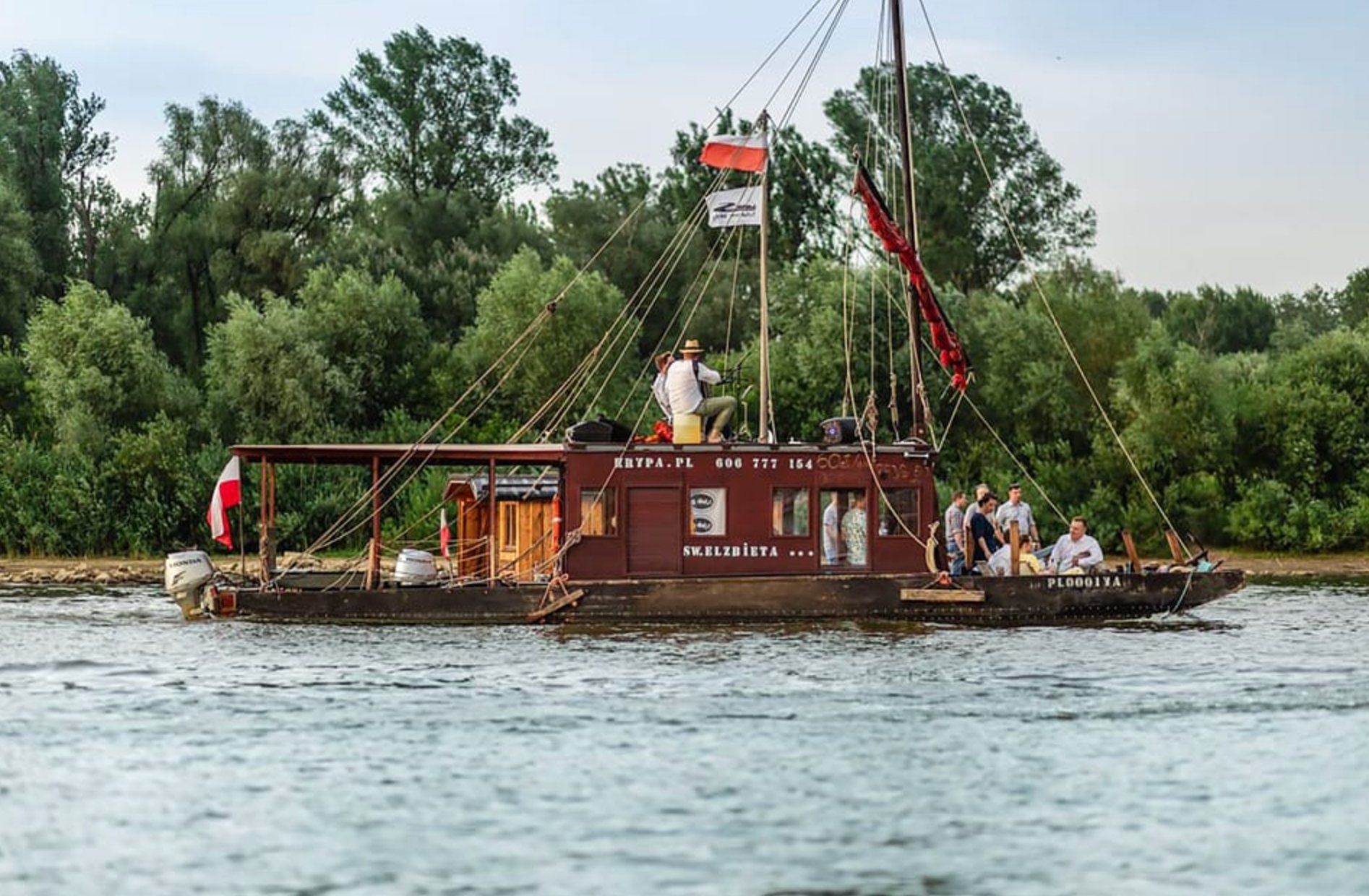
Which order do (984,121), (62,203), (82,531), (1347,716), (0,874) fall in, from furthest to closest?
(984,121) < (62,203) < (82,531) < (1347,716) < (0,874)

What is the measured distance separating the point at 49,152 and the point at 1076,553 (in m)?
44.4

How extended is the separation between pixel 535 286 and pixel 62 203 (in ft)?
54.9

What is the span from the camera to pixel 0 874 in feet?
55.8

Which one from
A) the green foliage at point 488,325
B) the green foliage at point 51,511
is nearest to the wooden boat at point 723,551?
the green foliage at point 488,325

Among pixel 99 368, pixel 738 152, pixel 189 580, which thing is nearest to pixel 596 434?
pixel 738 152

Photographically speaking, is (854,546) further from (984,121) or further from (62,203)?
(984,121)

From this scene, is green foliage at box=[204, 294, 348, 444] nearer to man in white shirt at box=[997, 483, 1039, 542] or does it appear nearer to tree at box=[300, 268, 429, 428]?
tree at box=[300, 268, 429, 428]

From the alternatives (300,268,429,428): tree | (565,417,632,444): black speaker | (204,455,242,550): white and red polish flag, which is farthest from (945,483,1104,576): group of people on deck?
(300,268,429,428): tree

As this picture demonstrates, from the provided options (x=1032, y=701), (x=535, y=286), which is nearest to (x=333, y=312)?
(x=535, y=286)

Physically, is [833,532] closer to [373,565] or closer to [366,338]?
[373,565]

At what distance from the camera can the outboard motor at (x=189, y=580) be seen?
34344mm

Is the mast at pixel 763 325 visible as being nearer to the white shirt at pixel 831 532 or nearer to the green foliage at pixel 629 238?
the white shirt at pixel 831 532

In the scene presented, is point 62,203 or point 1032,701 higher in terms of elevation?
point 62,203

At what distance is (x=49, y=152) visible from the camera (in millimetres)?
68562
